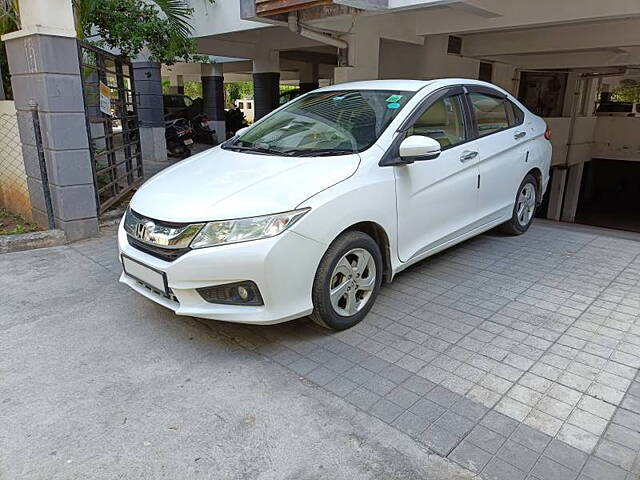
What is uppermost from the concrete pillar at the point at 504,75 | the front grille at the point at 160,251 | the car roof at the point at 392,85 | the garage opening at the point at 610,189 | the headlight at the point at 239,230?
the concrete pillar at the point at 504,75

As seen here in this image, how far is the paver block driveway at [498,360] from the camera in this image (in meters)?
2.38

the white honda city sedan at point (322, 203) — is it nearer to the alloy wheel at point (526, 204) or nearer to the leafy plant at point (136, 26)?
the alloy wheel at point (526, 204)

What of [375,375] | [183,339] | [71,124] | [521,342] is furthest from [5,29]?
[521,342]

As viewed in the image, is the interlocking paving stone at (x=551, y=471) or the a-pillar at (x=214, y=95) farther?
the a-pillar at (x=214, y=95)

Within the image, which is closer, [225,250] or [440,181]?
[225,250]

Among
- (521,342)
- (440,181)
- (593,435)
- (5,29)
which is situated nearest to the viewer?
(593,435)

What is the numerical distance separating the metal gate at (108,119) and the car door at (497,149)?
3.88 m

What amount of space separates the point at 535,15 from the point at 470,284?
14.6 feet

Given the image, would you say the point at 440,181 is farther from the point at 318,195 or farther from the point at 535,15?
the point at 535,15

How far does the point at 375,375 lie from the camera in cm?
292

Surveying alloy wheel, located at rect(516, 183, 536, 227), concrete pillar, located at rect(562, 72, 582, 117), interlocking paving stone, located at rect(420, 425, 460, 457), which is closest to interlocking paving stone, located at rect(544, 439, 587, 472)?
interlocking paving stone, located at rect(420, 425, 460, 457)

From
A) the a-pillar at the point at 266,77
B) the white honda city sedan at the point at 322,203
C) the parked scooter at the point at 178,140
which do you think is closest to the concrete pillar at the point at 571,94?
the a-pillar at the point at 266,77

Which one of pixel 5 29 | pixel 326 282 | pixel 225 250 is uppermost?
pixel 5 29

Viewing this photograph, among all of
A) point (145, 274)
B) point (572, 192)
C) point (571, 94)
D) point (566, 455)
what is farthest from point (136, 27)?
point (572, 192)
